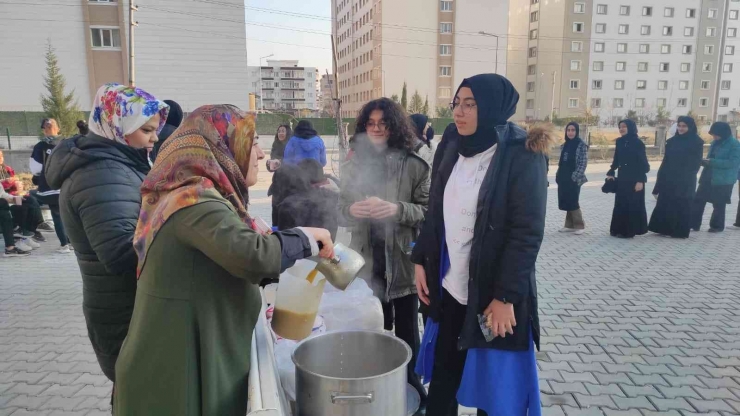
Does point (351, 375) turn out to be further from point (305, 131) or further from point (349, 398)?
point (305, 131)

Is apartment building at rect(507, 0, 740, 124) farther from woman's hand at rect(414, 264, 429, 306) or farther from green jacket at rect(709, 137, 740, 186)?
woman's hand at rect(414, 264, 429, 306)

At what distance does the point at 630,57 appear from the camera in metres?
54.0

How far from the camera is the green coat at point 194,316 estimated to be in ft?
4.37

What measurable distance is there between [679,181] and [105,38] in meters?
28.8

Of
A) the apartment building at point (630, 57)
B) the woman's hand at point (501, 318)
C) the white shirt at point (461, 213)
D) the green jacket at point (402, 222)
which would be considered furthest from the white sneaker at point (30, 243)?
the apartment building at point (630, 57)

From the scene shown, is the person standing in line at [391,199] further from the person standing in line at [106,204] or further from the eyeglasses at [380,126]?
the person standing in line at [106,204]

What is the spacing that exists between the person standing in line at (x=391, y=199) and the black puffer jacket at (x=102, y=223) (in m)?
1.24

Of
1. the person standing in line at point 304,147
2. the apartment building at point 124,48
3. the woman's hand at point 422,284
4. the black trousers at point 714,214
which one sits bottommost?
the black trousers at point 714,214

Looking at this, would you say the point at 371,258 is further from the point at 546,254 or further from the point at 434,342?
the point at 546,254

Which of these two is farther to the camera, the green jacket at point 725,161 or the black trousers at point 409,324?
the green jacket at point 725,161

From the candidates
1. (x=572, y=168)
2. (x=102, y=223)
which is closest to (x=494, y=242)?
(x=102, y=223)

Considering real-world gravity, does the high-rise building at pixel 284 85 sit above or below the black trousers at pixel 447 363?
above

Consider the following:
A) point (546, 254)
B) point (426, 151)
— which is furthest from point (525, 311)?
point (546, 254)

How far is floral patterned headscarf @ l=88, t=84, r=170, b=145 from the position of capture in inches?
84.6
